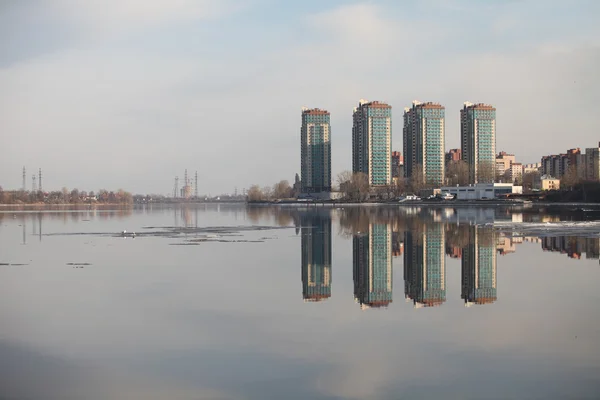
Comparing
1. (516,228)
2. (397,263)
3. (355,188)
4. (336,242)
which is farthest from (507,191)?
(397,263)

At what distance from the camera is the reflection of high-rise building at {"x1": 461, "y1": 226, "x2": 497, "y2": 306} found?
1288 cm

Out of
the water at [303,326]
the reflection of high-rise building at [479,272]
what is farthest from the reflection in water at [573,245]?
the reflection of high-rise building at [479,272]

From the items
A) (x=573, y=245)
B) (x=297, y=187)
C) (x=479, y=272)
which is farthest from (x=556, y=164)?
(x=479, y=272)

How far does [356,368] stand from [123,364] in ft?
9.72

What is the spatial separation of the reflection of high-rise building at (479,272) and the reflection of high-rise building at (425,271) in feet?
1.72

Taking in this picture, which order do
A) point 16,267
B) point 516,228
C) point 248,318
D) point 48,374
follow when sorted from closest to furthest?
point 48,374, point 248,318, point 16,267, point 516,228

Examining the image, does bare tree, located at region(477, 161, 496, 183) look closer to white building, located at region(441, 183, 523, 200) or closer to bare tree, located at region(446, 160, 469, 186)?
bare tree, located at region(446, 160, 469, 186)

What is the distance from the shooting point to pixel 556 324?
1020 cm

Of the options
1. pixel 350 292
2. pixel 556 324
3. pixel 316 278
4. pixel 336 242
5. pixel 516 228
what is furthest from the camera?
pixel 516 228

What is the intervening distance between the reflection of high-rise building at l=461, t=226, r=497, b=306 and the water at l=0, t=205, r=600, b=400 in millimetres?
60

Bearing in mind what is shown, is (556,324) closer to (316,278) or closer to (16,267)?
(316,278)

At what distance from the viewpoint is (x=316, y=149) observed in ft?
455

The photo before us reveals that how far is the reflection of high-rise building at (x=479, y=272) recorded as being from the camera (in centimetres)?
1288

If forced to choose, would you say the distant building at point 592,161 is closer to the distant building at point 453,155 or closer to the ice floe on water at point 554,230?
the distant building at point 453,155
